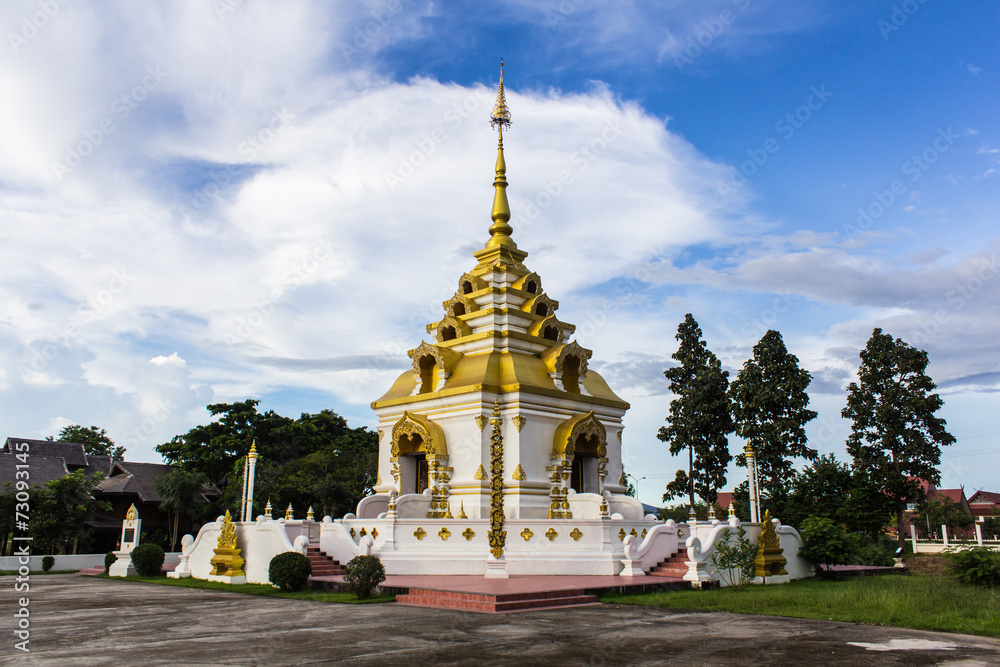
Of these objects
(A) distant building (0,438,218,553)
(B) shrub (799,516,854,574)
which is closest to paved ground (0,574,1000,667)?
(B) shrub (799,516,854,574)

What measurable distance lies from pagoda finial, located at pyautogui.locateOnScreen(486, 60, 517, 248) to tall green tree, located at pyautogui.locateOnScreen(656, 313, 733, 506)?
11.3 m

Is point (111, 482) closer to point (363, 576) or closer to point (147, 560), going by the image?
point (147, 560)

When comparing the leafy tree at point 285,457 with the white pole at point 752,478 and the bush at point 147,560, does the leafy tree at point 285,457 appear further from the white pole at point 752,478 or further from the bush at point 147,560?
the white pole at point 752,478

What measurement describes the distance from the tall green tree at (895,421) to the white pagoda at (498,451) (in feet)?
49.1

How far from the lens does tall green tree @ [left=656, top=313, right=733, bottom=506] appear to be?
106ft

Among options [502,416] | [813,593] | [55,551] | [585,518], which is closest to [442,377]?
[502,416]

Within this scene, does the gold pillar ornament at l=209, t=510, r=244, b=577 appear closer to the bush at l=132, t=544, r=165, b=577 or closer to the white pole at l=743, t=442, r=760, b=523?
the bush at l=132, t=544, r=165, b=577

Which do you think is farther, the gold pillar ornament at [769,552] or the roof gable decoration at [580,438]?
the roof gable decoration at [580,438]

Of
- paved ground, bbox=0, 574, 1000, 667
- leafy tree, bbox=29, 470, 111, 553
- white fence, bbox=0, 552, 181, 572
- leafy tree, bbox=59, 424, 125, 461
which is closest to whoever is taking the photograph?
paved ground, bbox=0, 574, 1000, 667

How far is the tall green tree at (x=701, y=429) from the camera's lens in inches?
1268

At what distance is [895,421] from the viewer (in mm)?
32531

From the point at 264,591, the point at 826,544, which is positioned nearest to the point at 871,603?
the point at 826,544

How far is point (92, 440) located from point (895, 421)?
52209 mm

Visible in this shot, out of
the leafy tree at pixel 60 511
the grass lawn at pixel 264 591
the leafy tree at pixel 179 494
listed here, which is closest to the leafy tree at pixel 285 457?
the leafy tree at pixel 179 494
